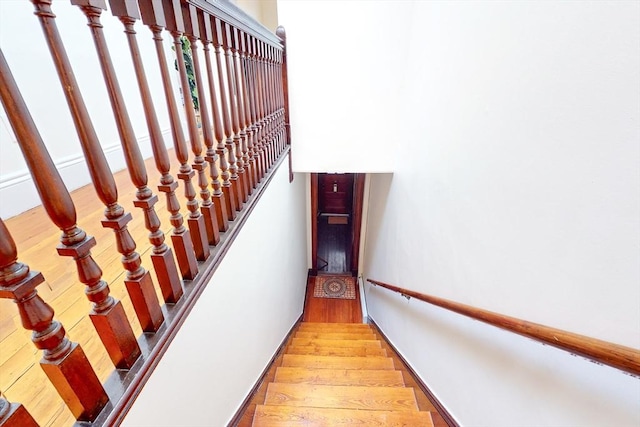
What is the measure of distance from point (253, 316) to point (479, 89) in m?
1.62

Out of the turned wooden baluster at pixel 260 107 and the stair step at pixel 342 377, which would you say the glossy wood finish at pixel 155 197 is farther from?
the stair step at pixel 342 377

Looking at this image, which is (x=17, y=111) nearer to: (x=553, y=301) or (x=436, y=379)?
(x=553, y=301)

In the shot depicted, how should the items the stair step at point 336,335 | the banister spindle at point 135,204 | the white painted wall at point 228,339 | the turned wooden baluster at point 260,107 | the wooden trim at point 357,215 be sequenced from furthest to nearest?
the wooden trim at point 357,215 → the stair step at point 336,335 → the turned wooden baluster at point 260,107 → the white painted wall at point 228,339 → the banister spindle at point 135,204

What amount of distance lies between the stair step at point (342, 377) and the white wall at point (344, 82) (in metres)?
1.74

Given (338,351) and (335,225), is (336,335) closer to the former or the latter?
(338,351)

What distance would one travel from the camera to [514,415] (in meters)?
1.01

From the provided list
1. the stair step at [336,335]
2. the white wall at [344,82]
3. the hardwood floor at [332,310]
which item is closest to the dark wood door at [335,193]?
the hardwood floor at [332,310]

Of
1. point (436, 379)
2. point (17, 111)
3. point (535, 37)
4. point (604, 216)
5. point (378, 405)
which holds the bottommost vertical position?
point (378, 405)

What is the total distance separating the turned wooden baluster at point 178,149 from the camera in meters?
0.71

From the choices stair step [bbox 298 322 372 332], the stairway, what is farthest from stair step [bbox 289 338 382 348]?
stair step [bbox 298 322 372 332]

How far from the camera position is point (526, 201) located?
37.3 inches

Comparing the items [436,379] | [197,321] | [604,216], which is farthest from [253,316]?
[604,216]

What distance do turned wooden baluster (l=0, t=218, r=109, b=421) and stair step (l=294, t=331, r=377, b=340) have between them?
102 inches

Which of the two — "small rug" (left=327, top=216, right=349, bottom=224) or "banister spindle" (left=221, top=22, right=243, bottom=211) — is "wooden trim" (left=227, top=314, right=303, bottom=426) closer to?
"banister spindle" (left=221, top=22, right=243, bottom=211)
